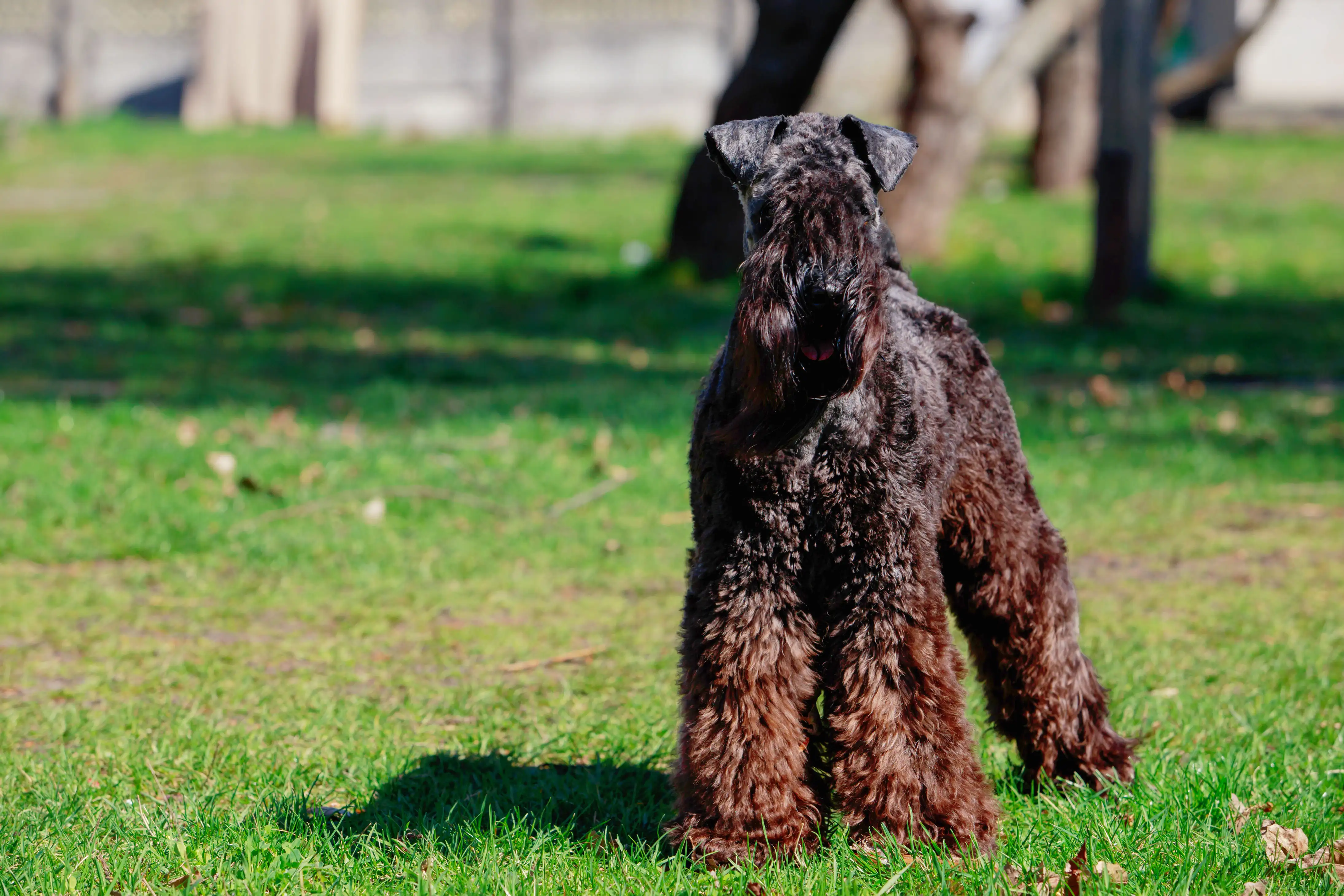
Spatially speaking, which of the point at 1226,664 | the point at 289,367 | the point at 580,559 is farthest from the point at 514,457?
the point at 1226,664

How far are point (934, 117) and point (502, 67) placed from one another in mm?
15710

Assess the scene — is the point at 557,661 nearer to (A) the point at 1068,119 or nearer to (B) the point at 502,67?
(A) the point at 1068,119

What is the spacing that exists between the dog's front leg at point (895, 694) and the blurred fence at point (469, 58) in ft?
78.2

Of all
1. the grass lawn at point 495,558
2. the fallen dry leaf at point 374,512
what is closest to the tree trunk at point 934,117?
the grass lawn at point 495,558

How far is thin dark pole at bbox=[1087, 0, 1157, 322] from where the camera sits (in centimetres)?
1179

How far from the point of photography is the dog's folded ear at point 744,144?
329cm

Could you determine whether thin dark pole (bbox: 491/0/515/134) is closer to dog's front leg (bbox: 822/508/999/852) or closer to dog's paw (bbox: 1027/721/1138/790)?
dog's paw (bbox: 1027/721/1138/790)

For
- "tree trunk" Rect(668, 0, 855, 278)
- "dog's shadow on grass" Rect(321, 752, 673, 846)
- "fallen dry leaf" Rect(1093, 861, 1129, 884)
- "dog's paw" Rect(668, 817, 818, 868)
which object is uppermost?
"tree trunk" Rect(668, 0, 855, 278)

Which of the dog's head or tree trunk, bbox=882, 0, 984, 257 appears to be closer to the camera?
the dog's head

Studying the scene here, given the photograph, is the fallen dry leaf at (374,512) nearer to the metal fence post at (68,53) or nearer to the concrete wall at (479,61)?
the concrete wall at (479,61)

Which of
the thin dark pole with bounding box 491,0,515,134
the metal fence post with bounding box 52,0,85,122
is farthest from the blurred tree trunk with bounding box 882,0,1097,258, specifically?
the metal fence post with bounding box 52,0,85,122

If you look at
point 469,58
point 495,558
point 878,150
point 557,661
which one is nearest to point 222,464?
point 495,558

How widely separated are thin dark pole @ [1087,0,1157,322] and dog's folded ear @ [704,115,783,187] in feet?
29.7

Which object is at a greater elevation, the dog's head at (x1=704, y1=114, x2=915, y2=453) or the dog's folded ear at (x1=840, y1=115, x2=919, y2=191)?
the dog's folded ear at (x1=840, y1=115, x2=919, y2=191)
